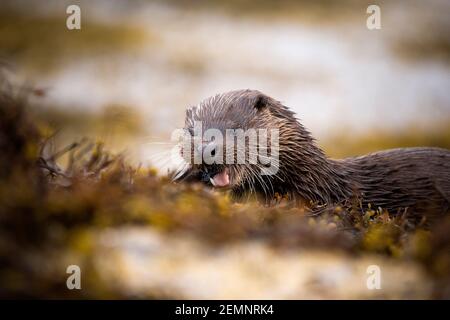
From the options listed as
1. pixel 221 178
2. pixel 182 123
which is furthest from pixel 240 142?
pixel 182 123

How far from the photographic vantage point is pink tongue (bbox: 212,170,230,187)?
4.77 m

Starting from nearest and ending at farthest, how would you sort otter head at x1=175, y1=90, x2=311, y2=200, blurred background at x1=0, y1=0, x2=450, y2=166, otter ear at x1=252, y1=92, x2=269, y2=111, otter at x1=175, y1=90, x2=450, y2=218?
otter head at x1=175, y1=90, x2=311, y2=200 < otter at x1=175, y1=90, x2=450, y2=218 < otter ear at x1=252, y1=92, x2=269, y2=111 < blurred background at x1=0, y1=0, x2=450, y2=166

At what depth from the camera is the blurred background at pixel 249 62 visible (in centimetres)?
1490

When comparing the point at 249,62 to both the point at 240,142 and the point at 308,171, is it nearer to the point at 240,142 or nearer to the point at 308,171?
the point at 308,171

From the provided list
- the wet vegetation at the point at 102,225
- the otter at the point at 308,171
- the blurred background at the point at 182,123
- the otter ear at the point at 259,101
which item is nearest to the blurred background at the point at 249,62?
the blurred background at the point at 182,123

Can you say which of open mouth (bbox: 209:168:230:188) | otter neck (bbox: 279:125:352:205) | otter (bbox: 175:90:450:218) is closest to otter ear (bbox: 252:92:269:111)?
otter (bbox: 175:90:450:218)

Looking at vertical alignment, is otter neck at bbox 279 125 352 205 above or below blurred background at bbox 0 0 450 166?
below

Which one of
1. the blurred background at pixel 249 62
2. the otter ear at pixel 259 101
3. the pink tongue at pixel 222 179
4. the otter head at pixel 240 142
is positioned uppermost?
the blurred background at pixel 249 62

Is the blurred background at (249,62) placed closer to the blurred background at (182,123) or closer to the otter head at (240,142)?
the blurred background at (182,123)

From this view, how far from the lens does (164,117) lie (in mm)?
14602

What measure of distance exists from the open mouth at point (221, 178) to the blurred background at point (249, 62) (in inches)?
333

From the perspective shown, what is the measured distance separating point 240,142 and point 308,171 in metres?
0.69

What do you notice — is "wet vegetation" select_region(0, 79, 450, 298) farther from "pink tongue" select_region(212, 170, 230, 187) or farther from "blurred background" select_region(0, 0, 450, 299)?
"pink tongue" select_region(212, 170, 230, 187)
